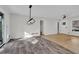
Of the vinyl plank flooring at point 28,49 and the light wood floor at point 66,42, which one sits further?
the light wood floor at point 66,42

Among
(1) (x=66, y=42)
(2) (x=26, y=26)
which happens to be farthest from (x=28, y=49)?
→ (1) (x=66, y=42)

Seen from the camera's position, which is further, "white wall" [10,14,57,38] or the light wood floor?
the light wood floor

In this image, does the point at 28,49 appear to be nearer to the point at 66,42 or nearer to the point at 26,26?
the point at 26,26

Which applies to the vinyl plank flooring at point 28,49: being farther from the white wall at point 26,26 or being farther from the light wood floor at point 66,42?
the white wall at point 26,26

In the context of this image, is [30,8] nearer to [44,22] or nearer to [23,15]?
[23,15]

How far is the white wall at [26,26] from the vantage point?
9.42 ft

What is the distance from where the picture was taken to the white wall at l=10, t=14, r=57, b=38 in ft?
9.42

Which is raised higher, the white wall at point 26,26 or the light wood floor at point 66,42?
the white wall at point 26,26

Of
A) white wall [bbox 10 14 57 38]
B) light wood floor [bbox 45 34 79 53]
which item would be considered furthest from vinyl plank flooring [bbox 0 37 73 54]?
white wall [bbox 10 14 57 38]

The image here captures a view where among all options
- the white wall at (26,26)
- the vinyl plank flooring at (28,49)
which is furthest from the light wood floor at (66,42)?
the white wall at (26,26)

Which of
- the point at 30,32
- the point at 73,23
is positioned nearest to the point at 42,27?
the point at 30,32

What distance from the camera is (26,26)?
2.90 metres

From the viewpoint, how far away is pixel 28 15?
9.57ft

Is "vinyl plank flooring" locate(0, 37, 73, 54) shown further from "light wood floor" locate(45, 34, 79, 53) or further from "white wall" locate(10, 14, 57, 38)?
"white wall" locate(10, 14, 57, 38)
